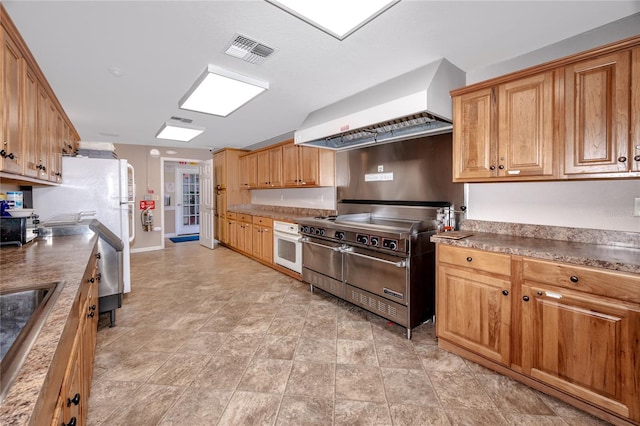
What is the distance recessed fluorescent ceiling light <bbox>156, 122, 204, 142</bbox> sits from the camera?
460 centimetres

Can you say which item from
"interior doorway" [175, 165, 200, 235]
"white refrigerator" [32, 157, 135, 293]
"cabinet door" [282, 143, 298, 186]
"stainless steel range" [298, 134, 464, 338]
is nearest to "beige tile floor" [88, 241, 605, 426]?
"stainless steel range" [298, 134, 464, 338]

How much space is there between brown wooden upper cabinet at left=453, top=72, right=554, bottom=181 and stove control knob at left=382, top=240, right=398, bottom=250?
0.74 m

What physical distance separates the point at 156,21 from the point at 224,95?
119cm

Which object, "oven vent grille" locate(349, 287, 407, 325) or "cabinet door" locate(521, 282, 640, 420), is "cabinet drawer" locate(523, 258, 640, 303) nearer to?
"cabinet door" locate(521, 282, 640, 420)

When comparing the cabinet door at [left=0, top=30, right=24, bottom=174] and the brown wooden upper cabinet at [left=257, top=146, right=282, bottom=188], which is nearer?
the cabinet door at [left=0, top=30, right=24, bottom=174]

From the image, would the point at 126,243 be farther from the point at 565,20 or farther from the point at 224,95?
the point at 565,20

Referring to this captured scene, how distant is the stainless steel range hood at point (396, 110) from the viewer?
2314mm

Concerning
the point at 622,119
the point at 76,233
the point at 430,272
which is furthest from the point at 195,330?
the point at 622,119

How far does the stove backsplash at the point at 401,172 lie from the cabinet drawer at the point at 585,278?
1.05m

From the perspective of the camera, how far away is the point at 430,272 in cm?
265

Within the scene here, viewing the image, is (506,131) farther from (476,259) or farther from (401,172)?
(401,172)

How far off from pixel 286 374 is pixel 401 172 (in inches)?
91.4

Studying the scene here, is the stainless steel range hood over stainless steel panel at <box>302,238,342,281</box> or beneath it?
over

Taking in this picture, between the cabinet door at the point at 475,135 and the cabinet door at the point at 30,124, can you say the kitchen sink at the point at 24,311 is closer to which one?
the cabinet door at the point at 30,124
